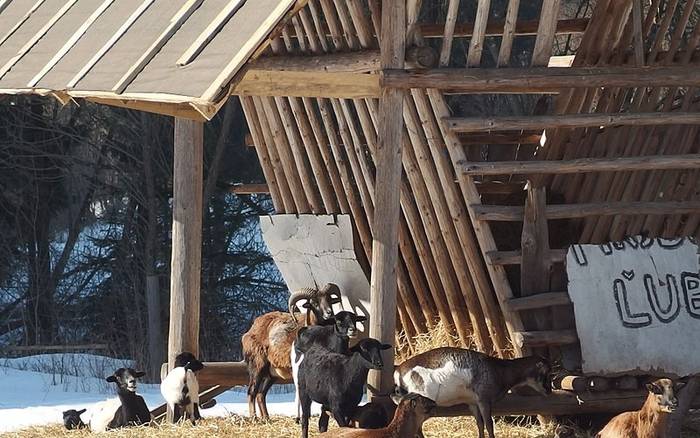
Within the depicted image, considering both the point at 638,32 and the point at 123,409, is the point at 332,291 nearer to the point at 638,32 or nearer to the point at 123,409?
the point at 123,409

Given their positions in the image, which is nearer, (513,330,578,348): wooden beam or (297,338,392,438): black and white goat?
(297,338,392,438): black and white goat

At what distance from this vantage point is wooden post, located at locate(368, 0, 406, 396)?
348 inches

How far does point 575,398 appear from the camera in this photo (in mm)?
9508

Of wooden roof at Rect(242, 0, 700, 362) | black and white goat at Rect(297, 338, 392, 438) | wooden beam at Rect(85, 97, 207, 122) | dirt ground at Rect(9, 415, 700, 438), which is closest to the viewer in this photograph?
wooden beam at Rect(85, 97, 207, 122)

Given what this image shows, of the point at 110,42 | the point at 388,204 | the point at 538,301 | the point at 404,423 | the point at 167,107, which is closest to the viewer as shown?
the point at 167,107

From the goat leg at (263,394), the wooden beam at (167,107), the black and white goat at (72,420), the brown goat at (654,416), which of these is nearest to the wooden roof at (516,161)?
the goat leg at (263,394)

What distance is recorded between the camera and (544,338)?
31.4ft

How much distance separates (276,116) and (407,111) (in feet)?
6.67

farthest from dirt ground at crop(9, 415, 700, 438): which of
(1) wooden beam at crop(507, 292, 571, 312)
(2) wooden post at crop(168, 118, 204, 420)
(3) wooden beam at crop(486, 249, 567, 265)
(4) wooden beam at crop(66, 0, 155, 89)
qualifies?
(4) wooden beam at crop(66, 0, 155, 89)

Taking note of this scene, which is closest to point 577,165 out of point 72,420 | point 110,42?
point 110,42

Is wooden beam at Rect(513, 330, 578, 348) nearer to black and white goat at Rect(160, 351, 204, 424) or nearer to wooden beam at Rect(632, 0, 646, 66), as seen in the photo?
wooden beam at Rect(632, 0, 646, 66)

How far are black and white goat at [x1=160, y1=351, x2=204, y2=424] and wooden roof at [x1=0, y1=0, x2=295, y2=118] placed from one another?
8.99 ft

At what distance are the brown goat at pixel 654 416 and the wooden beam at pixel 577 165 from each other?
5.78ft

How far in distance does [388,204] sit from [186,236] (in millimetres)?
2298
